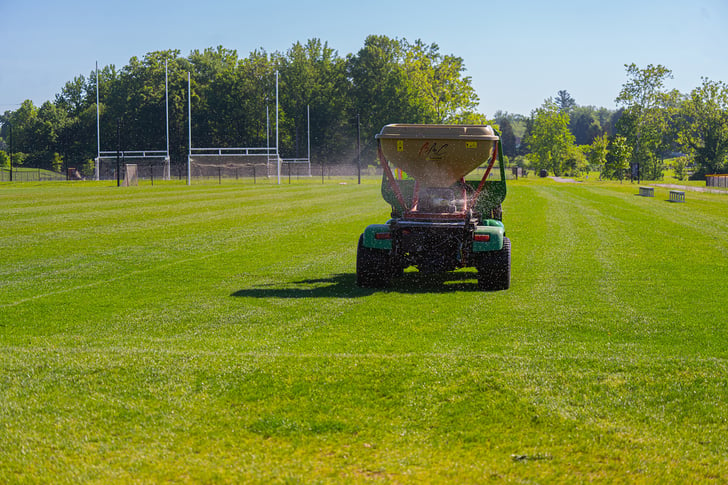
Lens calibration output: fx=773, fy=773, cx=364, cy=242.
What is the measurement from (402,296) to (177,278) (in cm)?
413

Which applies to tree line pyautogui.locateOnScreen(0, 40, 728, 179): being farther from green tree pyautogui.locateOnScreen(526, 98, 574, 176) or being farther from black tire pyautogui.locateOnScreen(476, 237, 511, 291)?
black tire pyautogui.locateOnScreen(476, 237, 511, 291)

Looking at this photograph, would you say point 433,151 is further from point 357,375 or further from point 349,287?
point 357,375

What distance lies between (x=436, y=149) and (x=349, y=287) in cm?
260

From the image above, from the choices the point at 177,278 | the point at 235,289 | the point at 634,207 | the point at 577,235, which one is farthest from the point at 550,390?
the point at 634,207

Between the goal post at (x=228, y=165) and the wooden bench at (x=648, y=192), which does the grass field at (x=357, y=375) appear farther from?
the goal post at (x=228, y=165)

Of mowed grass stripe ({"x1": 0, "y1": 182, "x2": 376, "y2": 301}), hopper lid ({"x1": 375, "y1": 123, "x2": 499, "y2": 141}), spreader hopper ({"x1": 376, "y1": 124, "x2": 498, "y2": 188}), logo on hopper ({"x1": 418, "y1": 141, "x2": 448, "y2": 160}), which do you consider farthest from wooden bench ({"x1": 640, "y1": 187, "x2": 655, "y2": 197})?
logo on hopper ({"x1": 418, "y1": 141, "x2": 448, "y2": 160})

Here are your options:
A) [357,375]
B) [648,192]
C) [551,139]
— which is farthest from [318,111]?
[357,375]

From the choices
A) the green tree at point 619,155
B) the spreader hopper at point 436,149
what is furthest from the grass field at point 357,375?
the green tree at point 619,155

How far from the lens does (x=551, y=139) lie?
415 ft

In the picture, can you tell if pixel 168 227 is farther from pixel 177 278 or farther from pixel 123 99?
pixel 123 99

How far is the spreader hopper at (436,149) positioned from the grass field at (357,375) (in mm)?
1801

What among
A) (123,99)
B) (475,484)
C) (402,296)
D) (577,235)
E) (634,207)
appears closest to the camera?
(475,484)

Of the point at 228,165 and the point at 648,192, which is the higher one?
the point at 228,165

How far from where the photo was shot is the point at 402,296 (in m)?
11.2
